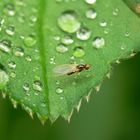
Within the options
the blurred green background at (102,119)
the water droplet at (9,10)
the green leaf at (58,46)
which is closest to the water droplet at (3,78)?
the green leaf at (58,46)

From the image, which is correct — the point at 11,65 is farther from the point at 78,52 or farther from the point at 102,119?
the point at 102,119

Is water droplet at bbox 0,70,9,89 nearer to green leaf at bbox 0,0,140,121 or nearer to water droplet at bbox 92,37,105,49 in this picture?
green leaf at bbox 0,0,140,121

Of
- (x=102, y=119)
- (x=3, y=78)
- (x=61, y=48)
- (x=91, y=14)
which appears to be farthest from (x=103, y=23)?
(x=102, y=119)

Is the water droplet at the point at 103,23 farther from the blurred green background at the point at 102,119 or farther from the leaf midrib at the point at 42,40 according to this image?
the blurred green background at the point at 102,119

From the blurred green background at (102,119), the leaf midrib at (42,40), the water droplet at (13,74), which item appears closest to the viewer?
the leaf midrib at (42,40)

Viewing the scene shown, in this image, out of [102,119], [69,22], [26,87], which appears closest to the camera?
[69,22]

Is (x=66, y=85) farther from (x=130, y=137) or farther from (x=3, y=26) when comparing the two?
(x=130, y=137)

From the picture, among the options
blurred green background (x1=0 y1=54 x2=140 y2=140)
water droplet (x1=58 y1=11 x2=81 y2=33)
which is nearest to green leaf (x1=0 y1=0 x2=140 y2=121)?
water droplet (x1=58 y1=11 x2=81 y2=33)
